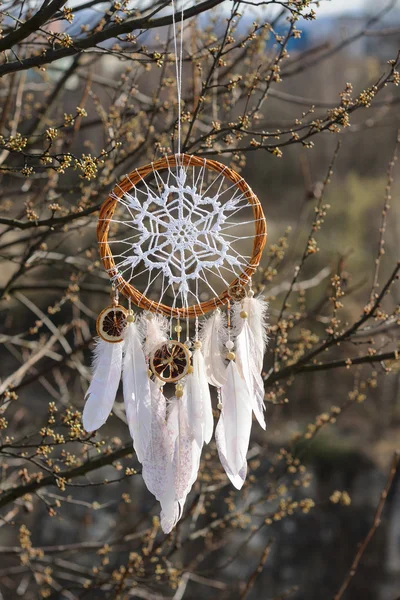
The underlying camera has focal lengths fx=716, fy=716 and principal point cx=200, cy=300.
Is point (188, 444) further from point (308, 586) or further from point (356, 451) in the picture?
point (356, 451)

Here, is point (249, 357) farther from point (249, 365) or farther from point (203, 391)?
point (203, 391)

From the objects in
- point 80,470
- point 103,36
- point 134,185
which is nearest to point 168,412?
point 134,185

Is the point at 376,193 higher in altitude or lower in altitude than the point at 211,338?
higher

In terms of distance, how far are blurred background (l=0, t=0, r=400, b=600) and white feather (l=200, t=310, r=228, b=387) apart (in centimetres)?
39

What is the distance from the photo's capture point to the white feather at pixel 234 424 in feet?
5.41

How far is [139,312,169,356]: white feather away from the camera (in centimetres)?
163

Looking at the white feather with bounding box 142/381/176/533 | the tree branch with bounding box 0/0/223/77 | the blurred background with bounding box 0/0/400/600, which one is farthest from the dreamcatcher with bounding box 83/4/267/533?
the tree branch with bounding box 0/0/223/77

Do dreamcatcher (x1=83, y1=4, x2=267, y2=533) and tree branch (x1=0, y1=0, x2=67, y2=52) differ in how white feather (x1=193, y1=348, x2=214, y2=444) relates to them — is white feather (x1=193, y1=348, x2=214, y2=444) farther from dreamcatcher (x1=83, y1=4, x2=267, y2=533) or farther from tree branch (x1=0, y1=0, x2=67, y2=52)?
tree branch (x1=0, y1=0, x2=67, y2=52)

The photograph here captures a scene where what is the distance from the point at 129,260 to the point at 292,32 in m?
0.83

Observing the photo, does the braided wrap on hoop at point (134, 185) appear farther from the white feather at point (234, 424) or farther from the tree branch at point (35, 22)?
the tree branch at point (35, 22)

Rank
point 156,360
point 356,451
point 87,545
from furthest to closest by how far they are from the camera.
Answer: point 356,451, point 87,545, point 156,360

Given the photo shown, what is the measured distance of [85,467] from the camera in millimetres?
2211

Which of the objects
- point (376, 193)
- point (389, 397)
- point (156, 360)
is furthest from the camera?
point (376, 193)

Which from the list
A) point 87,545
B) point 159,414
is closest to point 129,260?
point 159,414
